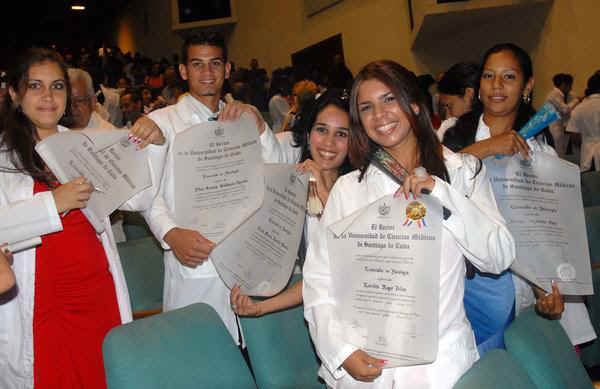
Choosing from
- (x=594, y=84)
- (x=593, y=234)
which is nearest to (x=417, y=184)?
(x=593, y=234)

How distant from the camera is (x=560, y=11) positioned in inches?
341

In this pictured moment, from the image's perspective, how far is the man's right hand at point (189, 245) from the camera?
222 centimetres

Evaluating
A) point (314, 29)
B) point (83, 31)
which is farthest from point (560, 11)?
point (83, 31)

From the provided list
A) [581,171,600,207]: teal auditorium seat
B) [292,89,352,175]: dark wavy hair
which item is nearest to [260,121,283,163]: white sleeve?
[292,89,352,175]: dark wavy hair

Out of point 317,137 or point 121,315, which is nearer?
point 121,315

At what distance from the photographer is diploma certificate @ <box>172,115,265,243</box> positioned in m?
2.24

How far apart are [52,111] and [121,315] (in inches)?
30.3

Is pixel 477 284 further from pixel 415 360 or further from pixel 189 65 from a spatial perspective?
pixel 189 65

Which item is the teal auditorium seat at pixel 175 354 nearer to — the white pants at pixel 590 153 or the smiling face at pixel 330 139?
the smiling face at pixel 330 139

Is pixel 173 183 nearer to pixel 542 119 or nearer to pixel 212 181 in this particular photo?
pixel 212 181

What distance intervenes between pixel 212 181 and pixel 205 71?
1.87 feet

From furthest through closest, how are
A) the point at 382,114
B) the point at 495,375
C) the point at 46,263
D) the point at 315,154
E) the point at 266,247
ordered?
the point at 315,154
the point at 266,247
the point at 46,263
the point at 382,114
the point at 495,375

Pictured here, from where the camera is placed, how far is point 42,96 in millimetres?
2047

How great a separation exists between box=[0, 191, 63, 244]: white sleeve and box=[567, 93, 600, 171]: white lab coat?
6.72 meters
